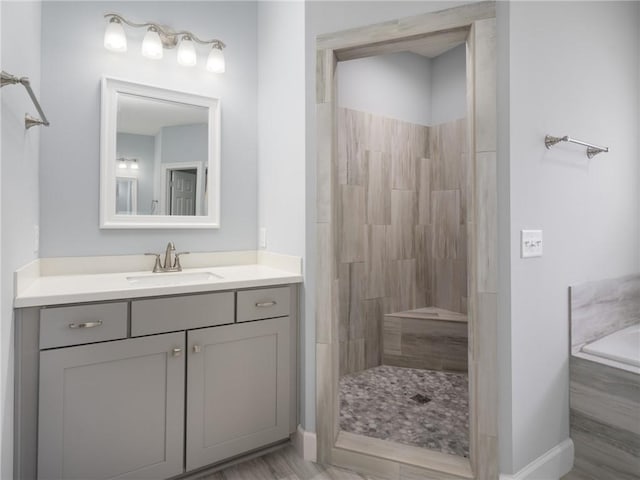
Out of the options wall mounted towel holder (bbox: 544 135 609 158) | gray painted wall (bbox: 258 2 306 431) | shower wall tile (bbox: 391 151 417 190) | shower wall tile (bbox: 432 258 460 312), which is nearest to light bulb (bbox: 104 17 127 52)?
gray painted wall (bbox: 258 2 306 431)

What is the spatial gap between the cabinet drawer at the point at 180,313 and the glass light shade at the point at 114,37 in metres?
1.41

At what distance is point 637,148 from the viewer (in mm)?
2295

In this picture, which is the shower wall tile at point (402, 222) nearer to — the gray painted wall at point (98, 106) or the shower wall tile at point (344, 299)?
the shower wall tile at point (344, 299)

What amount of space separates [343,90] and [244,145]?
3.08 ft

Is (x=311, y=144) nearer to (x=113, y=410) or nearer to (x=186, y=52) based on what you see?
(x=186, y=52)

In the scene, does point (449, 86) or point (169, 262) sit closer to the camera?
point (169, 262)

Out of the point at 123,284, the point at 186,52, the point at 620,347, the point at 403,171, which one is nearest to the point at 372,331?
the point at 403,171

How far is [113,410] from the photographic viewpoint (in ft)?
4.95

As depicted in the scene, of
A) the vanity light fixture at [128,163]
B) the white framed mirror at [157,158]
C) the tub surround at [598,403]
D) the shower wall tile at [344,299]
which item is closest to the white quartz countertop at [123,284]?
the white framed mirror at [157,158]

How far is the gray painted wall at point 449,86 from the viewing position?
3.12 meters

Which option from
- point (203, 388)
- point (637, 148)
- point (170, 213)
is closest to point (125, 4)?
point (170, 213)

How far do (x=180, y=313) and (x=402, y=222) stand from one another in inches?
80.7

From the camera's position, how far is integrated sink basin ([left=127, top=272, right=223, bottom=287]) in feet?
6.39

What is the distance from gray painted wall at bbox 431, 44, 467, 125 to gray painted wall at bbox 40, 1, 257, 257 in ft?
5.55
